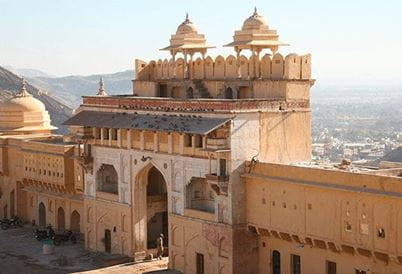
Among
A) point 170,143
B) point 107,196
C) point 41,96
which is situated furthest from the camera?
point 41,96

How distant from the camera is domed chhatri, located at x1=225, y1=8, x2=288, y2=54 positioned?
33.1m

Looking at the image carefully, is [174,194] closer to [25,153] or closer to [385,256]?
[385,256]

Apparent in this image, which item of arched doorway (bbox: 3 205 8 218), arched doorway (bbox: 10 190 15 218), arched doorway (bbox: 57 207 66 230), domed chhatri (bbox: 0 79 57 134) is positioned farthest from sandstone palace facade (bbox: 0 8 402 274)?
domed chhatri (bbox: 0 79 57 134)

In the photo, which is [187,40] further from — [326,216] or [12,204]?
[12,204]

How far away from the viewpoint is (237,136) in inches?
1148

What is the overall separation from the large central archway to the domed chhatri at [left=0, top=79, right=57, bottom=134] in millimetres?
14383

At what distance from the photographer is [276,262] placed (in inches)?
1147

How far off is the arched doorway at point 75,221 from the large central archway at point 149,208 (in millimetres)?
5679

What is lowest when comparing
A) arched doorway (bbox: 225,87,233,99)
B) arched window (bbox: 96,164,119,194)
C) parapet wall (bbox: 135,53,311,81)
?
arched window (bbox: 96,164,119,194)

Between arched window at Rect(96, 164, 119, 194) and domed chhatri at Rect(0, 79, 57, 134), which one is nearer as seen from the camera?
arched window at Rect(96, 164, 119, 194)

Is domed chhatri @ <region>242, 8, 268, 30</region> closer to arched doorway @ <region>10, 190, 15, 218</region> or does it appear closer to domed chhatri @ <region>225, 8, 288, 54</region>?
domed chhatri @ <region>225, 8, 288, 54</region>

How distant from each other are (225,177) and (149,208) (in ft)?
22.6

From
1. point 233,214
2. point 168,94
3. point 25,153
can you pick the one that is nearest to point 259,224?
point 233,214

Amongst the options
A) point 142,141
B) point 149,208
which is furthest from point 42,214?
point 142,141
